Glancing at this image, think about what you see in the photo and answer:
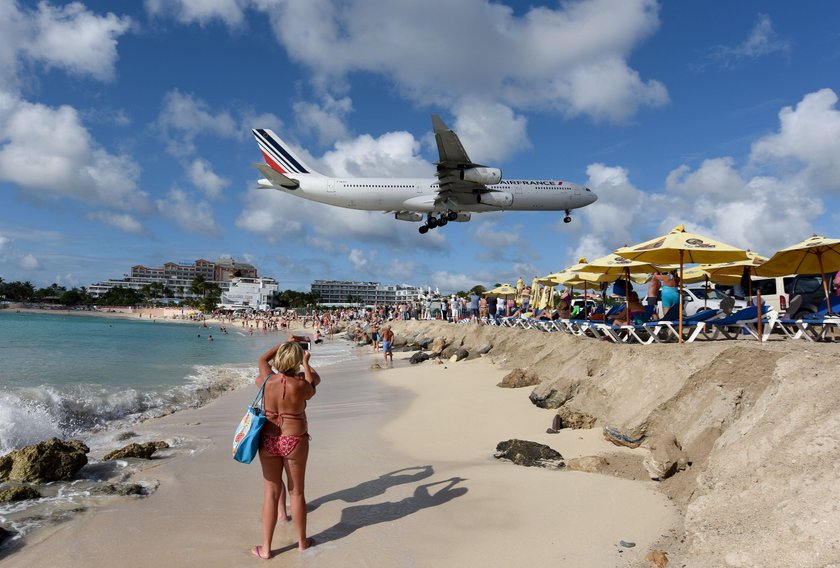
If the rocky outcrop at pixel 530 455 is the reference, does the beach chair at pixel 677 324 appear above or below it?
above

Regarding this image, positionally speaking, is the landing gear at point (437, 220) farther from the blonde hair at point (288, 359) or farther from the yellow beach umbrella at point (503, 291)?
the blonde hair at point (288, 359)

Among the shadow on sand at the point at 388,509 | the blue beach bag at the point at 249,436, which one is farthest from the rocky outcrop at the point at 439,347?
the blue beach bag at the point at 249,436

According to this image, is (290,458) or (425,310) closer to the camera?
(290,458)

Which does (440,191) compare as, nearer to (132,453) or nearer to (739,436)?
(132,453)

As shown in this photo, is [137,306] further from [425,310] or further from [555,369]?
[555,369]

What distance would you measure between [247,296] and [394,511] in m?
133

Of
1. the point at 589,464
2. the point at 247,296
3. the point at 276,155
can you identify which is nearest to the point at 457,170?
the point at 276,155

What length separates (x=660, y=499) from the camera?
13.6 feet

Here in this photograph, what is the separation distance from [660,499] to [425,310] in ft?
141

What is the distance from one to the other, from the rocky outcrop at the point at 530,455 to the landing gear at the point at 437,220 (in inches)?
764

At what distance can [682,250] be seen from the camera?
8359mm

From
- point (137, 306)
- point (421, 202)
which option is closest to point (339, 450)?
point (421, 202)

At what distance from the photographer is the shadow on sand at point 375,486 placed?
15.4 feet

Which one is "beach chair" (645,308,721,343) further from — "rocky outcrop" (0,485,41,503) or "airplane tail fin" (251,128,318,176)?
"airplane tail fin" (251,128,318,176)
